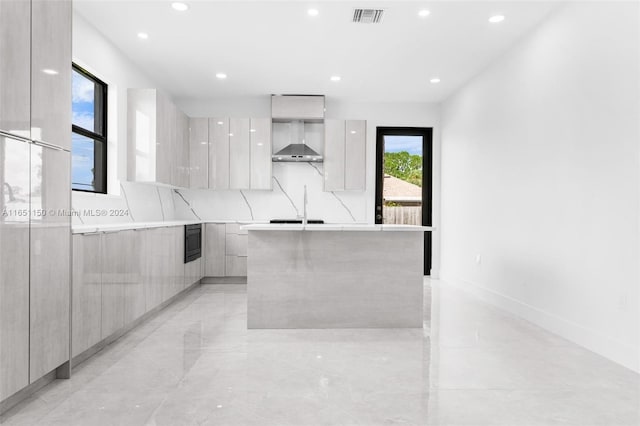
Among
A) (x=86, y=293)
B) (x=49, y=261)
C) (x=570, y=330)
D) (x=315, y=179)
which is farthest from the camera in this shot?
(x=315, y=179)

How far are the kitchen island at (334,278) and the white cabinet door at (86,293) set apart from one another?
117 cm

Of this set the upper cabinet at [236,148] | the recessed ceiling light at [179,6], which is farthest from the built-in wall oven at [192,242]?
the recessed ceiling light at [179,6]

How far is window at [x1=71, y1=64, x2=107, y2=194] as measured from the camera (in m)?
3.80

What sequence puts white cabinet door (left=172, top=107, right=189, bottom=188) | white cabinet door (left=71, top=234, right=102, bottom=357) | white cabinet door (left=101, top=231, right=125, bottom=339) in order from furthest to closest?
white cabinet door (left=172, top=107, right=189, bottom=188) < white cabinet door (left=101, top=231, right=125, bottom=339) < white cabinet door (left=71, top=234, right=102, bottom=357)

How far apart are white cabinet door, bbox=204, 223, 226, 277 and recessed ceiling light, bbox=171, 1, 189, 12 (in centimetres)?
292

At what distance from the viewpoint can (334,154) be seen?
20.1 feet

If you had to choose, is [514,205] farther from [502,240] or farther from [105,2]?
[105,2]

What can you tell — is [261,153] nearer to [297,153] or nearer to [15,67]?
[297,153]

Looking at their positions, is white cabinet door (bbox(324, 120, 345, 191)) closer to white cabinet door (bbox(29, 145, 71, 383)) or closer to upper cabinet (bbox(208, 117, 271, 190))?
upper cabinet (bbox(208, 117, 271, 190))

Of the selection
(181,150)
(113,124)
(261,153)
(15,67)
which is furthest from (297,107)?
(15,67)

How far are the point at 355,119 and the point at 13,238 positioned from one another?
5.02m

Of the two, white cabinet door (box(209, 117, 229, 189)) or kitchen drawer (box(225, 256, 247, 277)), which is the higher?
white cabinet door (box(209, 117, 229, 189))

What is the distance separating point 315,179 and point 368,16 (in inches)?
120

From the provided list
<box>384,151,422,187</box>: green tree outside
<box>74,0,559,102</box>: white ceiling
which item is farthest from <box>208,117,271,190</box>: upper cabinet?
<box>384,151,422,187</box>: green tree outside
